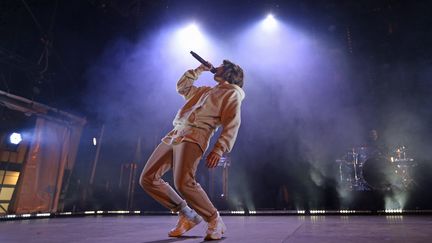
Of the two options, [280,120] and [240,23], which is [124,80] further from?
[280,120]

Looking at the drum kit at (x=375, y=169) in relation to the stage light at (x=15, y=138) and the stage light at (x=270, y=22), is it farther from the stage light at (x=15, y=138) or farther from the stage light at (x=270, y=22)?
the stage light at (x=15, y=138)

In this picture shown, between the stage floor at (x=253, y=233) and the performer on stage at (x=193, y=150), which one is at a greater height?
the performer on stage at (x=193, y=150)

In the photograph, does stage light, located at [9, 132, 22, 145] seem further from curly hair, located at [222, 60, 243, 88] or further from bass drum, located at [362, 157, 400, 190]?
bass drum, located at [362, 157, 400, 190]

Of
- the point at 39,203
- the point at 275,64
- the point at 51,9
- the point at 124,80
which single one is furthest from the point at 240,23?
the point at 39,203

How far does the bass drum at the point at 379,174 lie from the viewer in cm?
599

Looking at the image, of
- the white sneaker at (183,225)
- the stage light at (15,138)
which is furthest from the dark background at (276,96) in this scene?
the white sneaker at (183,225)

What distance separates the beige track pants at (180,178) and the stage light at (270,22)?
5492mm

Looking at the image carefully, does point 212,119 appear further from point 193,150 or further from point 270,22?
point 270,22

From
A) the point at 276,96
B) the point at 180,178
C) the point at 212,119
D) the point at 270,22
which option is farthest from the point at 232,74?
the point at 270,22

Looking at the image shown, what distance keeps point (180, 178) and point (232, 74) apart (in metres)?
0.97

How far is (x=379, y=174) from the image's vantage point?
6.12m

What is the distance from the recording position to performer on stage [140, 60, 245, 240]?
2080mm

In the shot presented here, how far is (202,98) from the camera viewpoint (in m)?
2.32

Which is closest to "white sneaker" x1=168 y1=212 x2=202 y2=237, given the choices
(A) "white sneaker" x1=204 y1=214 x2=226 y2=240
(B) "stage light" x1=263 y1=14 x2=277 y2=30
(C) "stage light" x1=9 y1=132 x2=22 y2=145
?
(A) "white sneaker" x1=204 y1=214 x2=226 y2=240
